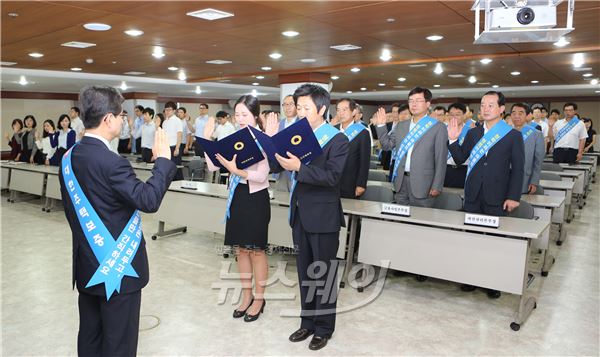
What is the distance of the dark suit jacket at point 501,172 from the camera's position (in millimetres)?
3650

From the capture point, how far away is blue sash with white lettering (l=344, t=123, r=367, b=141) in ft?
14.1

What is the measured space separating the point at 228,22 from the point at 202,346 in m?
3.85

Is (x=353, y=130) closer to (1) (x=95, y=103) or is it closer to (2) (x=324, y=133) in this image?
(2) (x=324, y=133)

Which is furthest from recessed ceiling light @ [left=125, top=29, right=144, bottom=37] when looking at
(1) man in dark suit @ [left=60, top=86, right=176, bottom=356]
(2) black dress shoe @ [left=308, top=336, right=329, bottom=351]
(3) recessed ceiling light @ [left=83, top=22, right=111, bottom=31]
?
(2) black dress shoe @ [left=308, top=336, right=329, bottom=351]

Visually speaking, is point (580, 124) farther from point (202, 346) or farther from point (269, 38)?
point (202, 346)

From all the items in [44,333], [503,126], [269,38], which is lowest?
[44,333]

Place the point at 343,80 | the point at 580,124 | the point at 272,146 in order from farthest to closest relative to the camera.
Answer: the point at 343,80, the point at 580,124, the point at 272,146

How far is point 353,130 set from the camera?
433 centimetres

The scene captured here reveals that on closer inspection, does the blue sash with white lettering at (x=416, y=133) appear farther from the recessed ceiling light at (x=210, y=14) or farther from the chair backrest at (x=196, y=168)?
the chair backrest at (x=196, y=168)

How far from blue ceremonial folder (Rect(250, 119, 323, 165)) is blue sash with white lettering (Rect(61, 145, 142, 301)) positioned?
921 mm

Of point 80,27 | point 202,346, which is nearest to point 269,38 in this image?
point 80,27

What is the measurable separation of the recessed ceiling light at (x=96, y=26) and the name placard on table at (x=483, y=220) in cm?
469

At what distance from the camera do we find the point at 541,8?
354 centimetres

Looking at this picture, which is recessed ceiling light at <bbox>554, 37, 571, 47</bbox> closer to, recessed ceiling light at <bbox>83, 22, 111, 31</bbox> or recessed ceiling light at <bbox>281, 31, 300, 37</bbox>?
recessed ceiling light at <bbox>281, 31, 300, 37</bbox>
